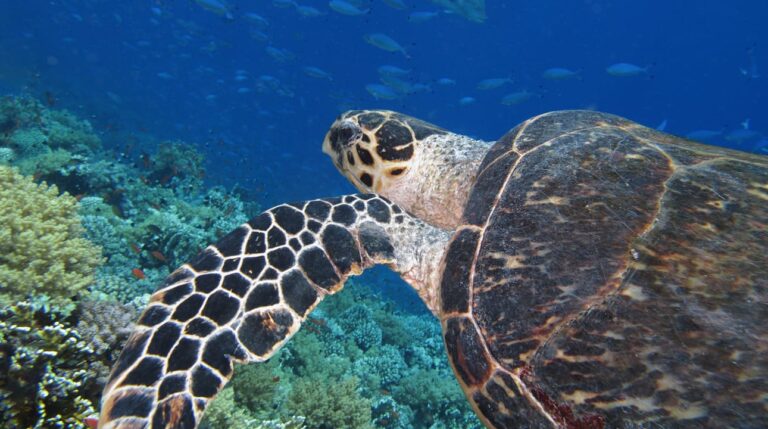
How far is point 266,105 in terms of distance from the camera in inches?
2277

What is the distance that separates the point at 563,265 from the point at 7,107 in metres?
13.1

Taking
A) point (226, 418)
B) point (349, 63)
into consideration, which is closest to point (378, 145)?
point (226, 418)

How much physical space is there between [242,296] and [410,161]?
179 cm

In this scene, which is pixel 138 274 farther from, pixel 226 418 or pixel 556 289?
pixel 556 289

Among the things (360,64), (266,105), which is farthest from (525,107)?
(266,105)

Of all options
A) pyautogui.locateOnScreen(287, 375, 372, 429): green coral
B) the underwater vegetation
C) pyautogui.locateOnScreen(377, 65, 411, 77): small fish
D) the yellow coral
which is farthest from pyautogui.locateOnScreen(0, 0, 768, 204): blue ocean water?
pyautogui.locateOnScreen(287, 375, 372, 429): green coral

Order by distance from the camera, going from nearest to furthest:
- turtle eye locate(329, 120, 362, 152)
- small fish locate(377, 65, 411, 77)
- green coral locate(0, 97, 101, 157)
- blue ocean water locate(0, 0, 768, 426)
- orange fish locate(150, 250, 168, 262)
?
1. turtle eye locate(329, 120, 362, 152)
2. orange fish locate(150, 250, 168, 262)
3. green coral locate(0, 97, 101, 157)
4. small fish locate(377, 65, 411, 77)
5. blue ocean water locate(0, 0, 768, 426)

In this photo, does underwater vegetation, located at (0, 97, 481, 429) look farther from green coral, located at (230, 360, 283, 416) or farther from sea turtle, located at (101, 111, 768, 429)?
sea turtle, located at (101, 111, 768, 429)

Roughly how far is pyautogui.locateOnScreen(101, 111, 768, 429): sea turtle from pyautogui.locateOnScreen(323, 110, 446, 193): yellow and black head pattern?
0.85m

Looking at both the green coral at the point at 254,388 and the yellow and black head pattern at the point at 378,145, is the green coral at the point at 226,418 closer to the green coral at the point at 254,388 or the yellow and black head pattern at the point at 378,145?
the green coral at the point at 254,388

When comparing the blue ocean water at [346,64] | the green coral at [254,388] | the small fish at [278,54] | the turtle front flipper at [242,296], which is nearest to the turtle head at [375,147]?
the turtle front flipper at [242,296]

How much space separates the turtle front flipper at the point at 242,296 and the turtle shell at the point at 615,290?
0.84 meters

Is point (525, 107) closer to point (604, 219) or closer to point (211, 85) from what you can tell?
point (211, 85)

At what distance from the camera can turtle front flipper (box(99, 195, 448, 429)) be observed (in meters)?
1.80
